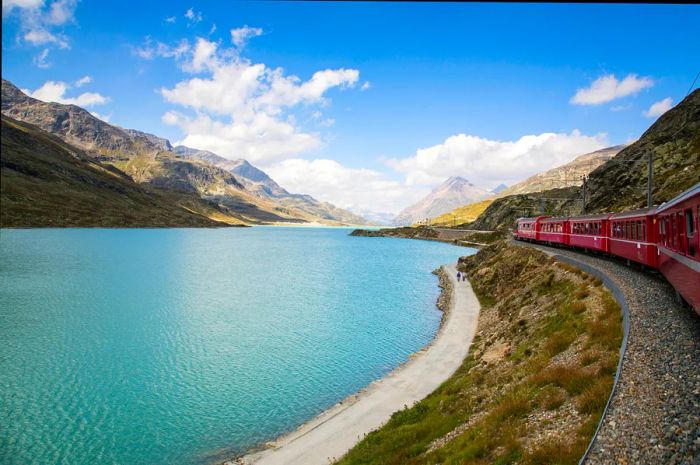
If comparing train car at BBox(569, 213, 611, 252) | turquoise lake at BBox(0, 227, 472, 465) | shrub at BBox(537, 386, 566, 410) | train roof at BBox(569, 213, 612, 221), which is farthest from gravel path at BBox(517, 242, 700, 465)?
train car at BBox(569, 213, 611, 252)

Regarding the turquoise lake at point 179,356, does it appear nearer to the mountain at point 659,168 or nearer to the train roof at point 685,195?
the train roof at point 685,195

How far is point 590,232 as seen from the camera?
51125 mm

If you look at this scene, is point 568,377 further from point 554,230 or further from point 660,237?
point 554,230

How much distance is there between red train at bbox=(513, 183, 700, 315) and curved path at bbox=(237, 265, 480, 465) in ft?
51.3

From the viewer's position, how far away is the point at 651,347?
16969 millimetres

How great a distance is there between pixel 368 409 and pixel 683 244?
1958cm

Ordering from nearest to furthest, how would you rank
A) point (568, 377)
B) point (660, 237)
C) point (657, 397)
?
1. point (657, 397)
2. point (568, 377)
3. point (660, 237)

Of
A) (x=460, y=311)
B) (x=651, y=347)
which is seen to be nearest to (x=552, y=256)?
(x=460, y=311)

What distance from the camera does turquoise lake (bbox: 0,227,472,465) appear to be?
25.9 m

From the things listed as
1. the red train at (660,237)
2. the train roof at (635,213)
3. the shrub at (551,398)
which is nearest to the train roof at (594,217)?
the red train at (660,237)

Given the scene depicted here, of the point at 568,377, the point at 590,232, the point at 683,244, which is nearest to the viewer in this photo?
the point at 568,377

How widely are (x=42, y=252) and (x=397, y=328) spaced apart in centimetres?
10889

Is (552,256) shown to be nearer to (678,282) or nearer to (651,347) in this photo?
(678,282)

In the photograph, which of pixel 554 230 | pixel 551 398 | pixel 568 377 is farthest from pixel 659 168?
Answer: pixel 551 398
